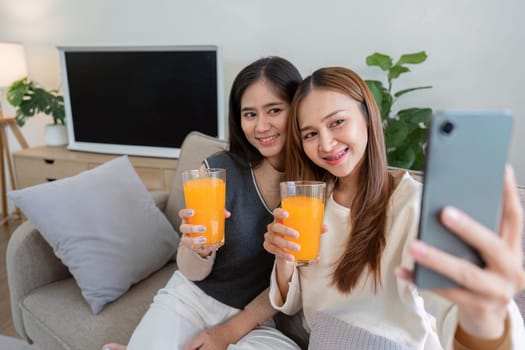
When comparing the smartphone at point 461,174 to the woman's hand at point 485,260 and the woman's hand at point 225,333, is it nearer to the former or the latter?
the woman's hand at point 485,260

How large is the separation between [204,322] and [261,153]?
634mm

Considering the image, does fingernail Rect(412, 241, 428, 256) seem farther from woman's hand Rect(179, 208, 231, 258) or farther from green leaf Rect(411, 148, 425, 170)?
green leaf Rect(411, 148, 425, 170)

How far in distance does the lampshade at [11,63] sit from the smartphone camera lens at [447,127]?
3.77m

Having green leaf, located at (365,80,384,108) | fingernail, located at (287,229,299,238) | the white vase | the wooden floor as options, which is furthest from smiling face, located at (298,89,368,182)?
the white vase

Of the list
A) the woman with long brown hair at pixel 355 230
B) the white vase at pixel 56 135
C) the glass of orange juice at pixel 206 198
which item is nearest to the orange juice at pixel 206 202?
the glass of orange juice at pixel 206 198

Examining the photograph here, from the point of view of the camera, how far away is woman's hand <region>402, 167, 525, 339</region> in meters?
0.43

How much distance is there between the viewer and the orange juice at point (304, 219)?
876 millimetres

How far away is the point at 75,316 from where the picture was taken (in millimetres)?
1346

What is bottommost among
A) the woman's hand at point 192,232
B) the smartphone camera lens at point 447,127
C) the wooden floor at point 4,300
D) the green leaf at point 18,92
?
the wooden floor at point 4,300

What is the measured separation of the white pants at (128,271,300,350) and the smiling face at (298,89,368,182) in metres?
0.62

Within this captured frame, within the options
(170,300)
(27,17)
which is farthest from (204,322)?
(27,17)

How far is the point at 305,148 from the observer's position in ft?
3.32

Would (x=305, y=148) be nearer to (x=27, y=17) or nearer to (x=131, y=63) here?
(x=131, y=63)

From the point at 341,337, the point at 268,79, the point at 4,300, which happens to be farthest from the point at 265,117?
the point at 4,300
